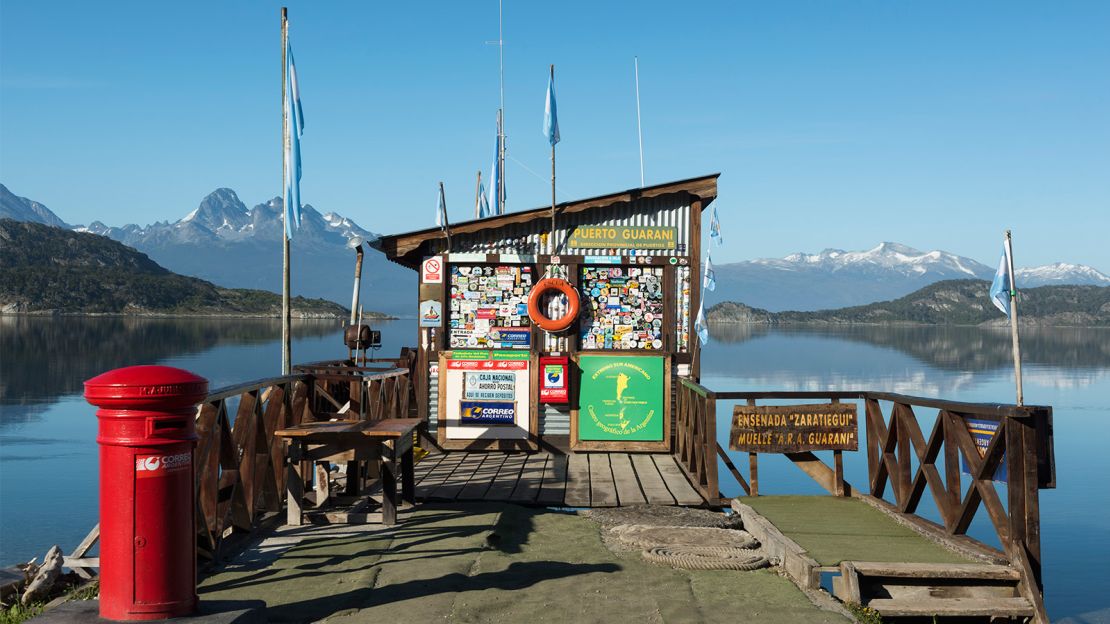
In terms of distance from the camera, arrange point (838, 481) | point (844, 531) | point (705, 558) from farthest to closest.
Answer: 1. point (838, 481)
2. point (844, 531)
3. point (705, 558)

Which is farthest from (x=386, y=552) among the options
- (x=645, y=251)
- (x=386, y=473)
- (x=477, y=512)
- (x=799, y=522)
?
(x=645, y=251)

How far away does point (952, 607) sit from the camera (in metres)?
6.93

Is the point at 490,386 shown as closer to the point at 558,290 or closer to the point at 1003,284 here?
the point at 558,290

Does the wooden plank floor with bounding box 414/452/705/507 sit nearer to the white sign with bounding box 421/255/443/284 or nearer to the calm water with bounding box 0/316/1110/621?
the white sign with bounding box 421/255/443/284

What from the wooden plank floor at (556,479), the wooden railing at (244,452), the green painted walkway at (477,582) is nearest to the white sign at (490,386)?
the wooden plank floor at (556,479)

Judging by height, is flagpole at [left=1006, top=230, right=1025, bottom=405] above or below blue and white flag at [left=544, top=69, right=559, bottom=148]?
below

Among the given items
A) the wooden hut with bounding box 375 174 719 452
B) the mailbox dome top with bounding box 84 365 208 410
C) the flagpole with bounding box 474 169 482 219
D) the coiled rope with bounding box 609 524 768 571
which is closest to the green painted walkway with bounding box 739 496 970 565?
the coiled rope with bounding box 609 524 768 571

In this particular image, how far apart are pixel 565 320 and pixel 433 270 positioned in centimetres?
193

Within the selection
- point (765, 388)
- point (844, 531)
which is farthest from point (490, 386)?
point (765, 388)

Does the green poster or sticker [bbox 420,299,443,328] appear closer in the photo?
the green poster

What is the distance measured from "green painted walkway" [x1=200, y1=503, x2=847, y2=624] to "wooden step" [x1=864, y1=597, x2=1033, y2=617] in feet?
2.08

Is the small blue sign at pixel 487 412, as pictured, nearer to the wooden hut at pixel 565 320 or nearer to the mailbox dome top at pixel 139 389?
the wooden hut at pixel 565 320

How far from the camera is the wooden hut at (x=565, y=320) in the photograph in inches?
545

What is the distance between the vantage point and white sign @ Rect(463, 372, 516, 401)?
13898 millimetres
